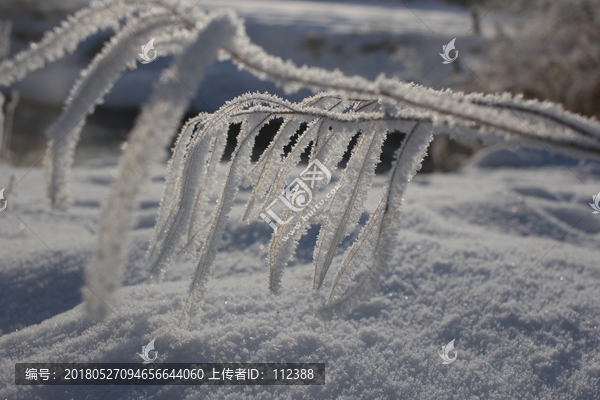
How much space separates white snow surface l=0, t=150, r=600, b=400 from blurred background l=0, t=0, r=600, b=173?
1200 millimetres

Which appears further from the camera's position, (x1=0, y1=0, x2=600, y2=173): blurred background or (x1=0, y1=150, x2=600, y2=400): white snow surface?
(x1=0, y1=0, x2=600, y2=173): blurred background

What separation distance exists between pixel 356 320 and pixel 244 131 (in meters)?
0.65

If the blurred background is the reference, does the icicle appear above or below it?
below

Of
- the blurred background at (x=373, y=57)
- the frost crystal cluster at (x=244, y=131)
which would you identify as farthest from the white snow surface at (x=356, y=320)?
the blurred background at (x=373, y=57)

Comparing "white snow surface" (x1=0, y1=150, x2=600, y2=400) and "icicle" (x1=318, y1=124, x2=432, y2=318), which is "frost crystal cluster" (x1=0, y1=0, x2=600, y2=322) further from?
"white snow surface" (x1=0, y1=150, x2=600, y2=400)

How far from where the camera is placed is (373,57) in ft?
41.8

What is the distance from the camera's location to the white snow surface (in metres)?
0.99

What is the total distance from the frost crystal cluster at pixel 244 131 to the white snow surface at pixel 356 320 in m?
0.22

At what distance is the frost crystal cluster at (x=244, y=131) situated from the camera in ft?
2.07

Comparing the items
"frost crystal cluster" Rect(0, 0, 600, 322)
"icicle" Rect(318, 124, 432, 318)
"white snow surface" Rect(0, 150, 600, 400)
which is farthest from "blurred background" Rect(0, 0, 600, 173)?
"icicle" Rect(318, 124, 432, 318)

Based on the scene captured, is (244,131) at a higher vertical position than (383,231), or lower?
higher

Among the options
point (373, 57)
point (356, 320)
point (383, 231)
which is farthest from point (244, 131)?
point (373, 57)

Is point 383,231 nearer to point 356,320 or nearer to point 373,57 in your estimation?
point 356,320

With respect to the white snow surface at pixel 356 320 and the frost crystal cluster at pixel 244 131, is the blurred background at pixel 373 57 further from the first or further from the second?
the frost crystal cluster at pixel 244 131
